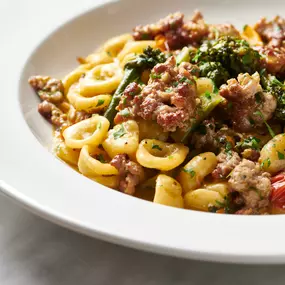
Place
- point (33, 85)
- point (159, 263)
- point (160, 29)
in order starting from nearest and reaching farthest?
point (159, 263) → point (33, 85) → point (160, 29)

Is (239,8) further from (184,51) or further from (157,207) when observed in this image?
(157,207)

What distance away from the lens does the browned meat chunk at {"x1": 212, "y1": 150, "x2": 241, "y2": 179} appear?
13.1 ft

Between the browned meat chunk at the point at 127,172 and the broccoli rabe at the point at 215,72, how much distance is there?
3.26 ft

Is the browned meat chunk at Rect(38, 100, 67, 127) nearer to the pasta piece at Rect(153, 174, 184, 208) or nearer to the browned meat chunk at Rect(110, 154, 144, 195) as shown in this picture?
the browned meat chunk at Rect(110, 154, 144, 195)

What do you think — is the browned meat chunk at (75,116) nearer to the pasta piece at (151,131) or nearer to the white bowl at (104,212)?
the white bowl at (104,212)

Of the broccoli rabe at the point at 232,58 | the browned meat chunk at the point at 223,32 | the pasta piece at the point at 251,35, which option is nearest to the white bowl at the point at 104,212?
the broccoli rabe at the point at 232,58

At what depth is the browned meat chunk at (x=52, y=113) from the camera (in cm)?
485

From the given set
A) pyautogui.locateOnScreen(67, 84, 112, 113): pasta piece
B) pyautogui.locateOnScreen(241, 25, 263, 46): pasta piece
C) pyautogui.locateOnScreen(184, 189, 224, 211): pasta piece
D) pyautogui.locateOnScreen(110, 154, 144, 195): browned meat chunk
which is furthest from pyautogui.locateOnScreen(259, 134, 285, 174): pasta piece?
pyautogui.locateOnScreen(241, 25, 263, 46): pasta piece

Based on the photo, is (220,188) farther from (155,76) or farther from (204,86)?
(155,76)

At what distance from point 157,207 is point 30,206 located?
31.8 inches

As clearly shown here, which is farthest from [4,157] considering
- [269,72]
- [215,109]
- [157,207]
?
[269,72]

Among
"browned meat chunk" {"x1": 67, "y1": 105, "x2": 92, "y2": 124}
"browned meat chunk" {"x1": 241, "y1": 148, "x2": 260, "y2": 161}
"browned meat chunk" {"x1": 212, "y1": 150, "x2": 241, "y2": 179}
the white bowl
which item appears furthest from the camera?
"browned meat chunk" {"x1": 67, "y1": 105, "x2": 92, "y2": 124}

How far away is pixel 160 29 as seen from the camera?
5.54 meters

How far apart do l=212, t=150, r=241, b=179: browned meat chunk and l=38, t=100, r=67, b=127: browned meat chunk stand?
1495mm
